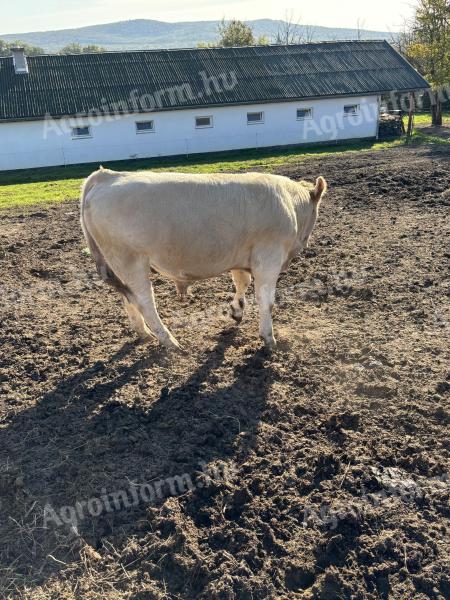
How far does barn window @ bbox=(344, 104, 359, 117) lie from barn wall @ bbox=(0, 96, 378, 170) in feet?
0.73

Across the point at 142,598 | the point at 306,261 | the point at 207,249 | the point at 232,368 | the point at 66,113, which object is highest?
the point at 66,113

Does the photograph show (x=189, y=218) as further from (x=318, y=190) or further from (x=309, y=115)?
(x=309, y=115)

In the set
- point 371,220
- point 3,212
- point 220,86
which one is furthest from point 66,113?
point 371,220

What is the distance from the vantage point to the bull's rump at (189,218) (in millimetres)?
5789

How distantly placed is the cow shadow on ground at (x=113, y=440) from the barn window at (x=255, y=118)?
895 inches

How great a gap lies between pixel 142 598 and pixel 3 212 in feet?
42.3

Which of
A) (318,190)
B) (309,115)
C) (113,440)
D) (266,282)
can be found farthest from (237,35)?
(113,440)

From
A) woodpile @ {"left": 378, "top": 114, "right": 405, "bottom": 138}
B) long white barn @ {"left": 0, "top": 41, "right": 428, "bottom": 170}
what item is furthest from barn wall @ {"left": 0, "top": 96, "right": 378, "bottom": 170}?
woodpile @ {"left": 378, "top": 114, "right": 405, "bottom": 138}

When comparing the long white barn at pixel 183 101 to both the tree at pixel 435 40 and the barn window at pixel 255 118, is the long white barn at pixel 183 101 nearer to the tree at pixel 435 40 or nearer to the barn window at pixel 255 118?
the barn window at pixel 255 118

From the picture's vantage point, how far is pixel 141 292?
6.24 m

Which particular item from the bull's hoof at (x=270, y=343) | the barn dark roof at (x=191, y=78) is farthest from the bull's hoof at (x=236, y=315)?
the barn dark roof at (x=191, y=78)

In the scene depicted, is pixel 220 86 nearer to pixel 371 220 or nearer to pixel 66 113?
pixel 66 113

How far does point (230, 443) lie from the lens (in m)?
4.96

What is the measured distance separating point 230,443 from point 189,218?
8.19ft
